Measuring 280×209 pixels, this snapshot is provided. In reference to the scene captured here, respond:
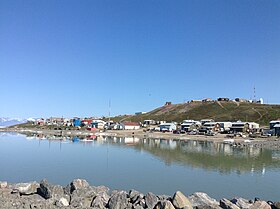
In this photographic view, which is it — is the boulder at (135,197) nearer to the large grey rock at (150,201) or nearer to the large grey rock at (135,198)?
the large grey rock at (135,198)

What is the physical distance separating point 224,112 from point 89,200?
116 meters

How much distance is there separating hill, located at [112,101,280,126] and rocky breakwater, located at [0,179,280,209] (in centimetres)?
8957

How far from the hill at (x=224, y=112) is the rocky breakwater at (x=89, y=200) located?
294 ft

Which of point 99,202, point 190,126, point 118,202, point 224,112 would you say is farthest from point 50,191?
point 224,112

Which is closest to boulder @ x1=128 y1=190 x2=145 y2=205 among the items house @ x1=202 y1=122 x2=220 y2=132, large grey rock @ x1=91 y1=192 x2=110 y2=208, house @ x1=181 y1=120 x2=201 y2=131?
large grey rock @ x1=91 y1=192 x2=110 y2=208

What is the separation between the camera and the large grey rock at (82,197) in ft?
35.0

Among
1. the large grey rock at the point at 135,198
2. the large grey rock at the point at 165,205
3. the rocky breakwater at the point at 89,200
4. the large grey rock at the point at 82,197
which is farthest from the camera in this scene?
the large grey rock at the point at 135,198

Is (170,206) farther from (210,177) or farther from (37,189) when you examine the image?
(210,177)

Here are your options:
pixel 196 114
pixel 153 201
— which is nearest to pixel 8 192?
pixel 153 201

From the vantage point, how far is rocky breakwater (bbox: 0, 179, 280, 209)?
10148mm

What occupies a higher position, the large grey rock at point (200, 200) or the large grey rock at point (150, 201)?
the large grey rock at point (150, 201)

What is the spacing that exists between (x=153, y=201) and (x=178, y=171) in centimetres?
1351

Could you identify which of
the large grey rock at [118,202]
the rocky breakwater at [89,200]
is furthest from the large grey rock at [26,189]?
the large grey rock at [118,202]

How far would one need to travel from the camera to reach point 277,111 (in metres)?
106
